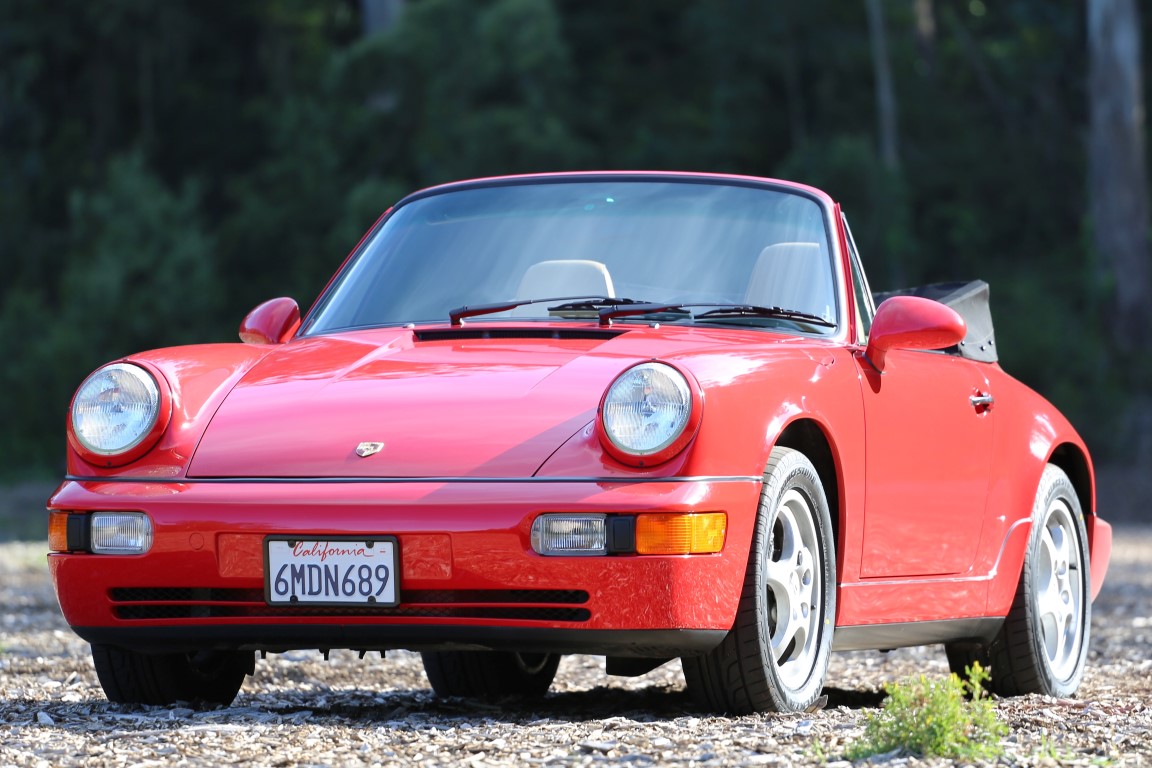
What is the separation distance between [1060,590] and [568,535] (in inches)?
109

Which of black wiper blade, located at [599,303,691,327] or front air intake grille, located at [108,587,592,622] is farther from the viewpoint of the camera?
black wiper blade, located at [599,303,691,327]

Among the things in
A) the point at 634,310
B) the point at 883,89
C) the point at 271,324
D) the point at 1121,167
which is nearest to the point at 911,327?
the point at 634,310

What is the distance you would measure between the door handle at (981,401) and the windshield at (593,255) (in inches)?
25.9

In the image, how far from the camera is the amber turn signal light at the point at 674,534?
4.25 meters

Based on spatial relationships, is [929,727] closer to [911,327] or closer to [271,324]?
[911,327]

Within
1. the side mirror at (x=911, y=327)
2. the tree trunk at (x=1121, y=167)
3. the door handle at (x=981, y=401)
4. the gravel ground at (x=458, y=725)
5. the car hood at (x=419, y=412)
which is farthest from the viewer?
the tree trunk at (x=1121, y=167)

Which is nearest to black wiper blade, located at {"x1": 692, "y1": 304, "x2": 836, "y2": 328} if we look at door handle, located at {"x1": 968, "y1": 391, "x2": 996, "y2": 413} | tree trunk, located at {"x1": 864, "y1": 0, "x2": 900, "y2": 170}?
door handle, located at {"x1": 968, "y1": 391, "x2": 996, "y2": 413}

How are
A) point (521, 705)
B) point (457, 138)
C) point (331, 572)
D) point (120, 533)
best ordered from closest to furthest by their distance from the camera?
point (331, 572) → point (120, 533) → point (521, 705) → point (457, 138)

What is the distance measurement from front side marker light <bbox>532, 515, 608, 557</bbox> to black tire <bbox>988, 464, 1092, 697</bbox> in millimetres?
2336

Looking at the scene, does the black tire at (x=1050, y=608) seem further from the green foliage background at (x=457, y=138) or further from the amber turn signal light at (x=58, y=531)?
the green foliage background at (x=457, y=138)

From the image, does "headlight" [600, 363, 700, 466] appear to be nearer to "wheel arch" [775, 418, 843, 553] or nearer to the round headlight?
"wheel arch" [775, 418, 843, 553]

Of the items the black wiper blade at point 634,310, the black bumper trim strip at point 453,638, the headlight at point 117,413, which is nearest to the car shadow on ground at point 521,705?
the black bumper trim strip at point 453,638

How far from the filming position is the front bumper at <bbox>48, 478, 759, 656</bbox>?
14.0 feet

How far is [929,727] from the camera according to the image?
4.06m
